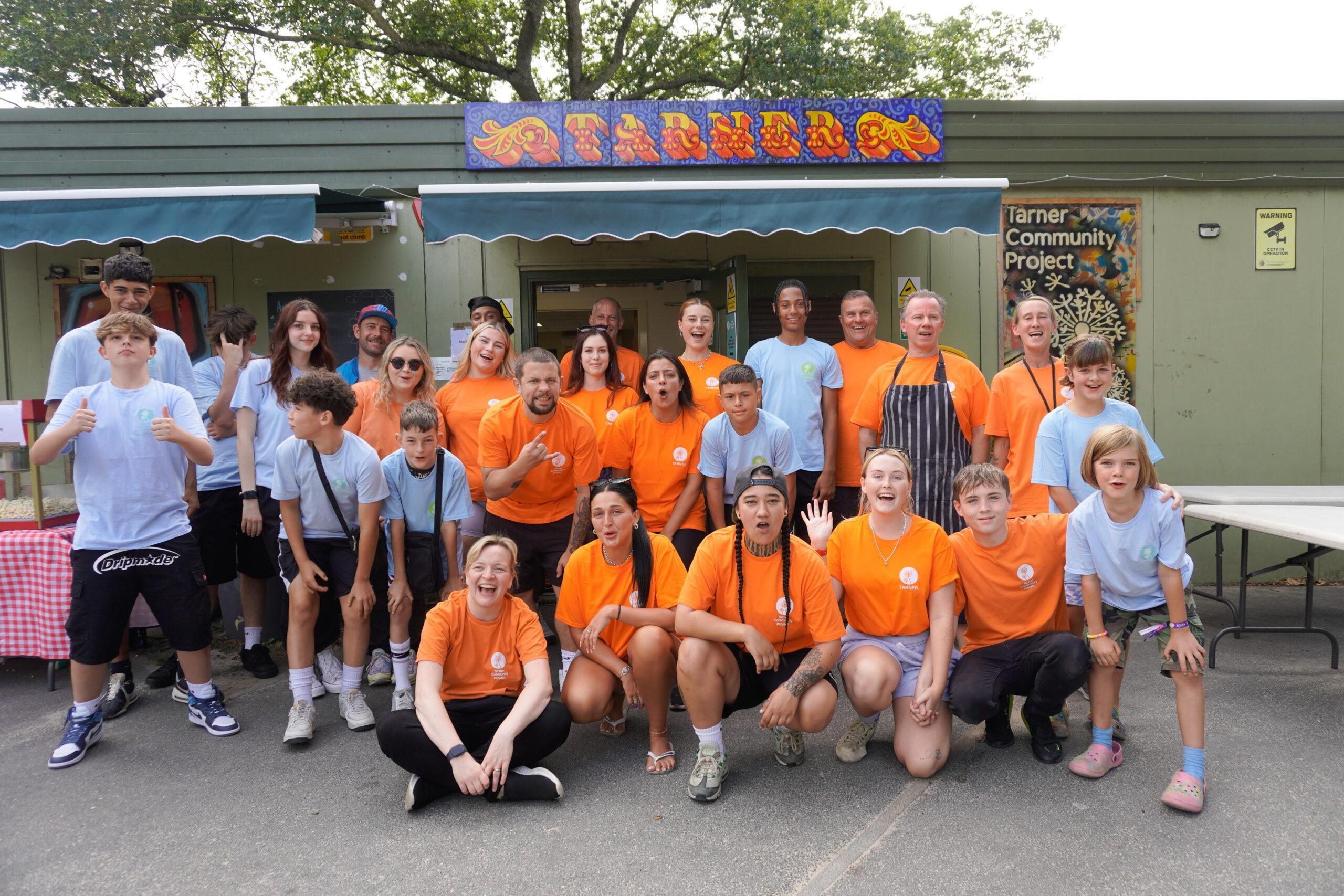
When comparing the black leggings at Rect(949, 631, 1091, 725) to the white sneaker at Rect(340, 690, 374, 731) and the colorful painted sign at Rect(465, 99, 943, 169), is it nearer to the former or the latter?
the white sneaker at Rect(340, 690, 374, 731)

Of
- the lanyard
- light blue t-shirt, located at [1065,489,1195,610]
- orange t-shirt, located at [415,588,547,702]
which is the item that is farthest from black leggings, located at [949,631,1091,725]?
orange t-shirt, located at [415,588,547,702]

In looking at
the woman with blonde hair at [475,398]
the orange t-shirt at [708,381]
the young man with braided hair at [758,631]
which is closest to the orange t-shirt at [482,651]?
the young man with braided hair at [758,631]

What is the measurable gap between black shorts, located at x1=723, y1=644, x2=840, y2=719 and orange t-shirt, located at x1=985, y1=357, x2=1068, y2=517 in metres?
1.51

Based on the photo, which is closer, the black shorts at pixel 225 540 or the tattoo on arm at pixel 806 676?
the tattoo on arm at pixel 806 676

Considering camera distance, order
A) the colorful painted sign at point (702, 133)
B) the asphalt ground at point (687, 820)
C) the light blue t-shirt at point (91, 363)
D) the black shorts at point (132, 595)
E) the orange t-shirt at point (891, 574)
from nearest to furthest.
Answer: the asphalt ground at point (687, 820)
the orange t-shirt at point (891, 574)
the black shorts at point (132, 595)
the light blue t-shirt at point (91, 363)
the colorful painted sign at point (702, 133)

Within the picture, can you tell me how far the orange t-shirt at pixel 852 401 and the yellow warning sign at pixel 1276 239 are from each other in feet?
11.6

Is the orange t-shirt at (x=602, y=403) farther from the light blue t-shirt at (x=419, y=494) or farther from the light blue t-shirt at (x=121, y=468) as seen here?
the light blue t-shirt at (x=121, y=468)

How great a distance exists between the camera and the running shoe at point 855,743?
3.51 metres

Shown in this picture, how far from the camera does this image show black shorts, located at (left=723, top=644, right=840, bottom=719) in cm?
344

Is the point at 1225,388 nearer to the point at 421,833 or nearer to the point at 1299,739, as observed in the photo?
the point at 1299,739

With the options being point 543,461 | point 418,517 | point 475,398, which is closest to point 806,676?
point 543,461

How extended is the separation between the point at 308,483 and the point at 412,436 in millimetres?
499

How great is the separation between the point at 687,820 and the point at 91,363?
3397mm

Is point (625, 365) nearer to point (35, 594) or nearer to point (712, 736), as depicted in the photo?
point (712, 736)
